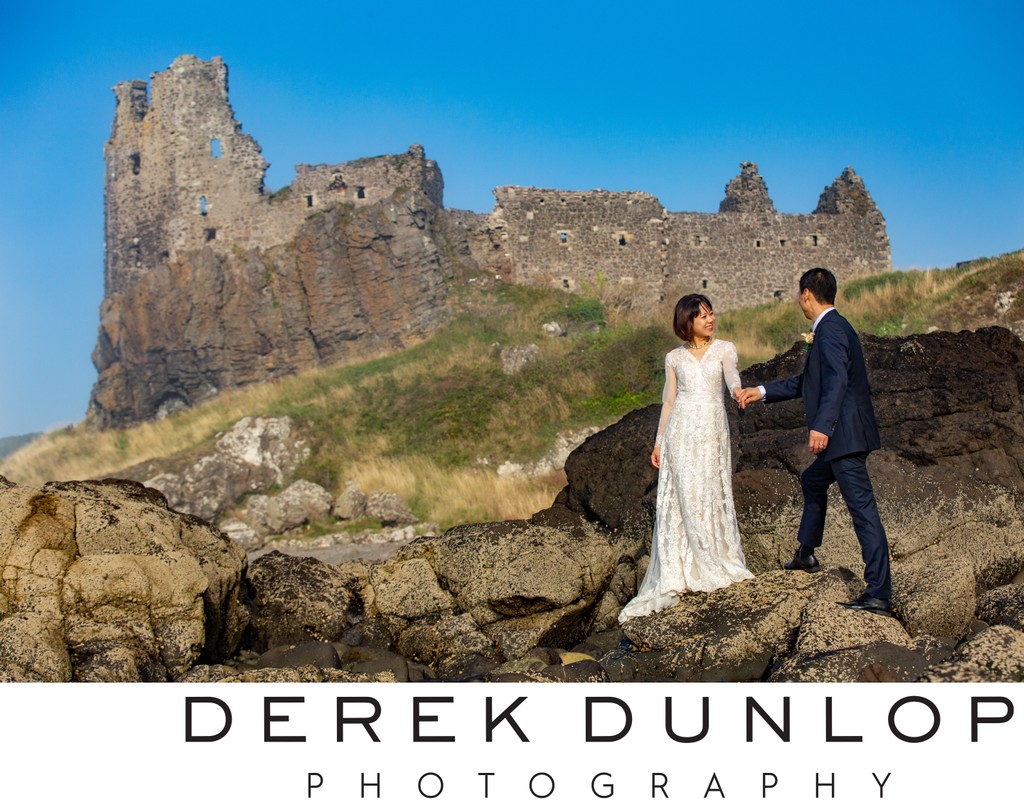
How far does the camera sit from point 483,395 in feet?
82.7

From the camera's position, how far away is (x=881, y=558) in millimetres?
7539

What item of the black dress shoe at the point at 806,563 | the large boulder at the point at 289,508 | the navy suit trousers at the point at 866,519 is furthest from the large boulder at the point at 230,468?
the navy suit trousers at the point at 866,519

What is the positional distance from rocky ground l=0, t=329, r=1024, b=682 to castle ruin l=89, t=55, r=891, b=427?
20.7 meters

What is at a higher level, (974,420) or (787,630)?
(974,420)

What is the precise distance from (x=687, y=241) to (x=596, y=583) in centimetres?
2629

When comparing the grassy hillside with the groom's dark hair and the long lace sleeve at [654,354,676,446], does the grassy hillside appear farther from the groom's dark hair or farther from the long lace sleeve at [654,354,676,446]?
the groom's dark hair

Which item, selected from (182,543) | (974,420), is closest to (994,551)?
(974,420)

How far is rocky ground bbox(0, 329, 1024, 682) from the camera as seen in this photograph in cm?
755

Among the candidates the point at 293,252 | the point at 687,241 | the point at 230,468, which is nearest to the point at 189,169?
the point at 293,252

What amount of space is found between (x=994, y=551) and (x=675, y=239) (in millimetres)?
26692

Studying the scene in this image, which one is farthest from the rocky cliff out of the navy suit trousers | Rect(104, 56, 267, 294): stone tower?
the navy suit trousers

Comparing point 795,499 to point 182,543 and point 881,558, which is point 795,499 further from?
point 182,543
